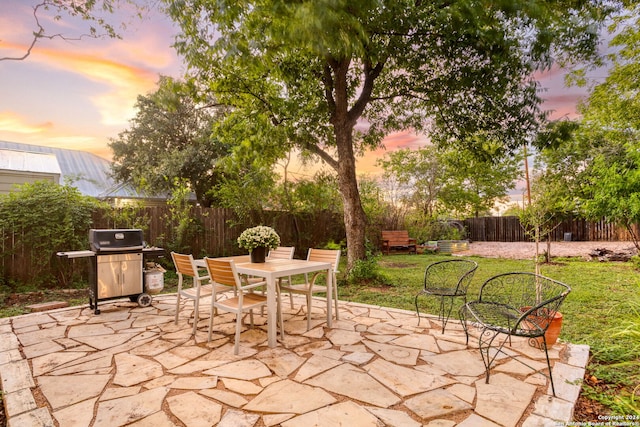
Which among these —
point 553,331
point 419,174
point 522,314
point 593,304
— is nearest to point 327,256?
point 522,314

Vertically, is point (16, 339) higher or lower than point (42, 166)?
lower

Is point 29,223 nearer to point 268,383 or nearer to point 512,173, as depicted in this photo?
point 268,383

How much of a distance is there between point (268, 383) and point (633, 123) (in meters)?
13.1

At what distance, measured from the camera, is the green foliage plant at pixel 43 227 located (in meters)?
5.95

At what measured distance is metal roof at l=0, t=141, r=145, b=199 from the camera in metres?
15.5

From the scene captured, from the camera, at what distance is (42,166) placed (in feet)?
35.0

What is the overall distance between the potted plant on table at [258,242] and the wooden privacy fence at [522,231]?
16.0 m

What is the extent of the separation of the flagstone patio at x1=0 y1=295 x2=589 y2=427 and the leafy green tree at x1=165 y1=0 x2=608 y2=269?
2.67 m

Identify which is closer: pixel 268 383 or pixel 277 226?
pixel 268 383

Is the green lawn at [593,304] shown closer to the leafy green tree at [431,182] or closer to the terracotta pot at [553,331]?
the terracotta pot at [553,331]

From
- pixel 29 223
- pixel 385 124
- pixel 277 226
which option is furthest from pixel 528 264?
pixel 29 223

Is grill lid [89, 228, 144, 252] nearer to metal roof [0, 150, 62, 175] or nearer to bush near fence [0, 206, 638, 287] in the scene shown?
bush near fence [0, 206, 638, 287]

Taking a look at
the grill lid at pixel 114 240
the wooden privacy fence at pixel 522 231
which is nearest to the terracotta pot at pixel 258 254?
the grill lid at pixel 114 240

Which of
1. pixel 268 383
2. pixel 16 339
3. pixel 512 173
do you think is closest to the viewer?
pixel 268 383
